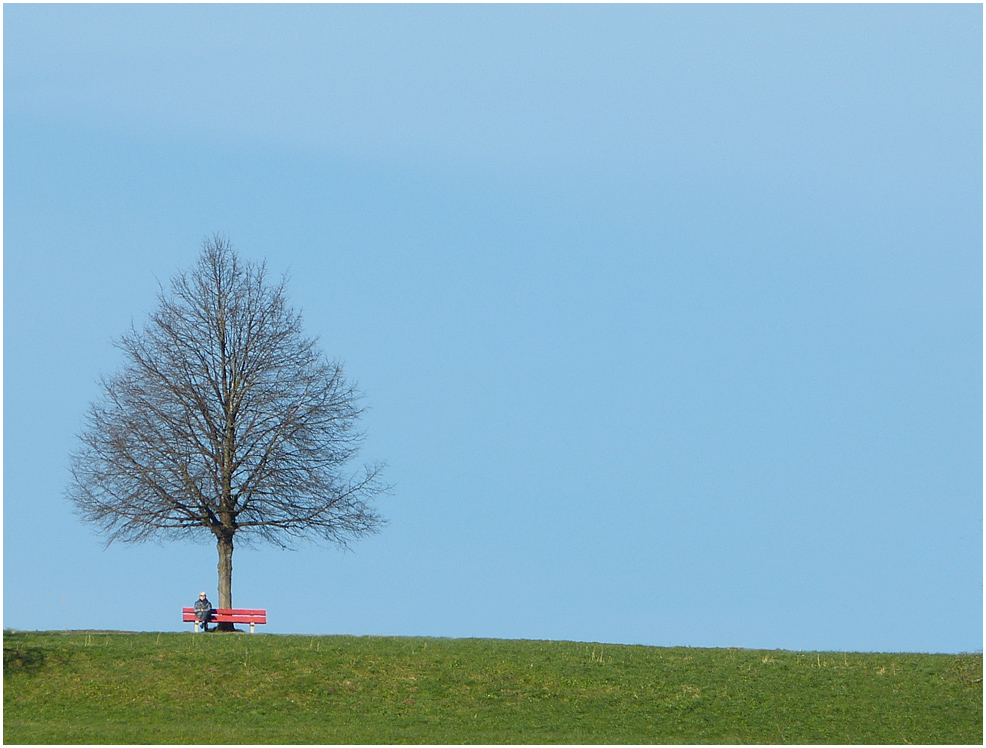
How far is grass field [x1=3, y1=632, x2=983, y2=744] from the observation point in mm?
22719

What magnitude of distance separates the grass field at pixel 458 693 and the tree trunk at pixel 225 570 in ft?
16.5

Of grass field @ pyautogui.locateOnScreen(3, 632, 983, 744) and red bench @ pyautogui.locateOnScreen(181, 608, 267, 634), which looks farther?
red bench @ pyautogui.locateOnScreen(181, 608, 267, 634)

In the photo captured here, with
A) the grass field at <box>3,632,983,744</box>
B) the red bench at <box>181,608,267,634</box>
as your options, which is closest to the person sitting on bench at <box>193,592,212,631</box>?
the red bench at <box>181,608,267,634</box>

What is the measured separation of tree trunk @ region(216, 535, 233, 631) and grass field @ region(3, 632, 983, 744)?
503 cm

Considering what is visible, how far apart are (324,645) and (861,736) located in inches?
482

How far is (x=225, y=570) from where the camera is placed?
34438 mm

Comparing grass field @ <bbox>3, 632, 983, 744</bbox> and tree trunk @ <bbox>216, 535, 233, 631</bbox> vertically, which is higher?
tree trunk @ <bbox>216, 535, 233, 631</bbox>

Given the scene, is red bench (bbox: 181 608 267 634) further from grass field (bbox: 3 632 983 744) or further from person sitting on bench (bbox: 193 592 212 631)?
grass field (bbox: 3 632 983 744)

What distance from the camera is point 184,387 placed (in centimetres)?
3531

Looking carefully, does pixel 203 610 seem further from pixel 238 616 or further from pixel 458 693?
pixel 458 693

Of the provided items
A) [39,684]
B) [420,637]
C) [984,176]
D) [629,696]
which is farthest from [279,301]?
[984,176]

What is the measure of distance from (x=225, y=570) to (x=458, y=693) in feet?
39.3

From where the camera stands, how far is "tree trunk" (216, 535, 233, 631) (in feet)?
112

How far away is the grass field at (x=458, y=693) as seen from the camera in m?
22.7
